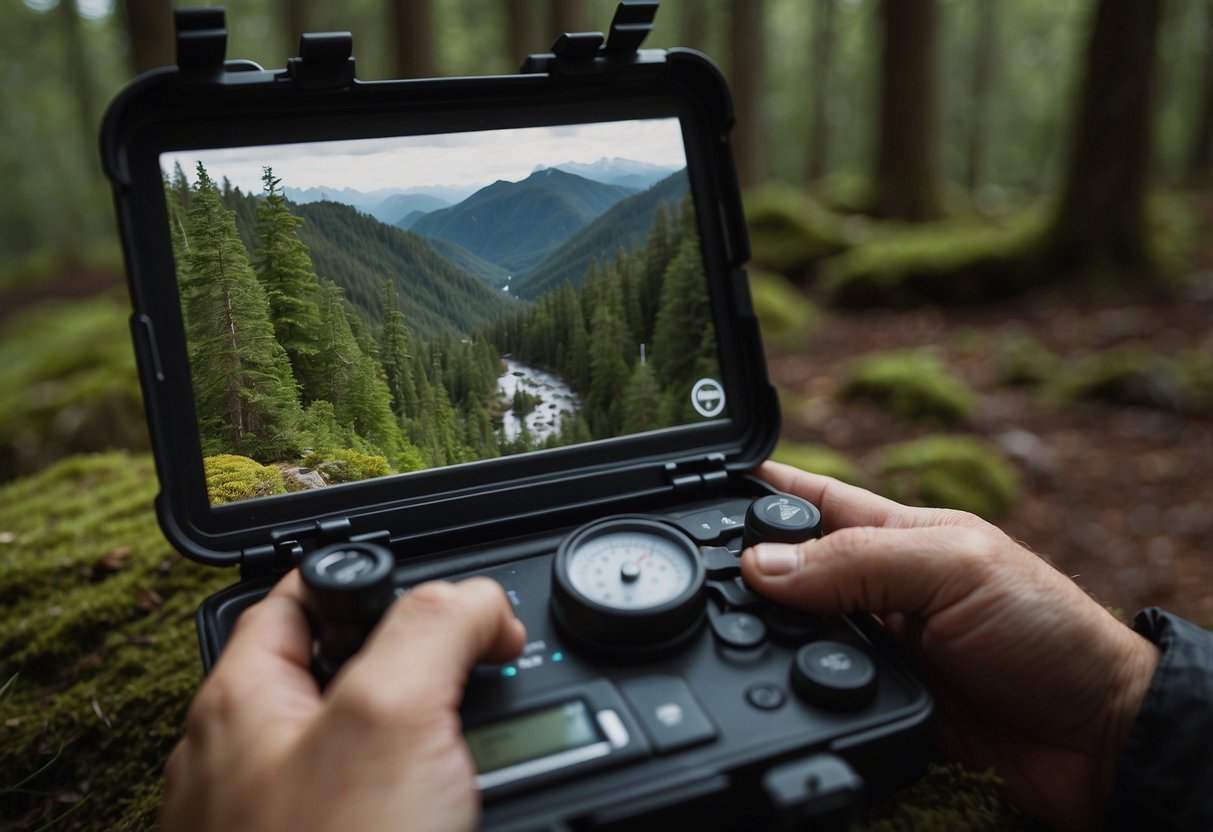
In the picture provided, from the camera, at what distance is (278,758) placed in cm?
100

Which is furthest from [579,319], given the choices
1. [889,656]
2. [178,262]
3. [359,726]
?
[359,726]

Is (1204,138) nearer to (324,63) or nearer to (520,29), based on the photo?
(520,29)

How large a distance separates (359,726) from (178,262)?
1.02 meters

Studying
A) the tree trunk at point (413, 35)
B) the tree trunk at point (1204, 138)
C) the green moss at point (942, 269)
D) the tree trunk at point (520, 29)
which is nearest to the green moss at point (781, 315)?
the green moss at point (942, 269)

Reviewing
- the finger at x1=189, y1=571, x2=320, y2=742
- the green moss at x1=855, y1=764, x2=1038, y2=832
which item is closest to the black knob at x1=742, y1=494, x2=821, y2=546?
the green moss at x1=855, y1=764, x2=1038, y2=832

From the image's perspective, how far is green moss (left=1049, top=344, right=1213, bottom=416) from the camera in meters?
4.65

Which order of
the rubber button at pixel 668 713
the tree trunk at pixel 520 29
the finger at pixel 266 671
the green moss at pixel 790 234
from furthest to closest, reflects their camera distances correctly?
the green moss at pixel 790 234 < the tree trunk at pixel 520 29 < the rubber button at pixel 668 713 < the finger at pixel 266 671

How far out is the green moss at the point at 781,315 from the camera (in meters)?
6.46

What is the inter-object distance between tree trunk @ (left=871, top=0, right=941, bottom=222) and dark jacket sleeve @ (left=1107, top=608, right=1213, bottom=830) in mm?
8882

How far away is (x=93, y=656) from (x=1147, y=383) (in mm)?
5261

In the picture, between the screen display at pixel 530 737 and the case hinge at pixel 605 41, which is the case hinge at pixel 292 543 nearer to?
the screen display at pixel 530 737

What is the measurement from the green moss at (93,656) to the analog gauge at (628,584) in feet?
2.93

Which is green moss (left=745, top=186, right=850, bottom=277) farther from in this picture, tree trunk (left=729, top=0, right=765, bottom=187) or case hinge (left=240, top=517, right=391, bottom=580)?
case hinge (left=240, top=517, right=391, bottom=580)

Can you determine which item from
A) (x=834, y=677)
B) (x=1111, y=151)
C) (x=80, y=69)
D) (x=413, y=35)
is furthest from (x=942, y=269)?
(x=80, y=69)
